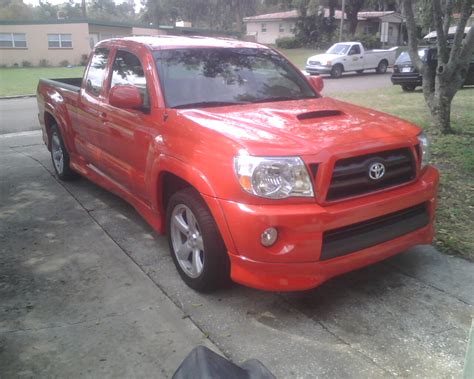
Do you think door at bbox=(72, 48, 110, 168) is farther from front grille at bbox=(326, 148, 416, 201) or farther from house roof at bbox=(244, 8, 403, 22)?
house roof at bbox=(244, 8, 403, 22)

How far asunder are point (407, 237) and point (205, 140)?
61.3 inches

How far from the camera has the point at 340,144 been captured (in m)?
3.17

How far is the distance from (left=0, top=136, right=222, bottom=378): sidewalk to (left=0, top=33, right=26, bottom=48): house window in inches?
1601

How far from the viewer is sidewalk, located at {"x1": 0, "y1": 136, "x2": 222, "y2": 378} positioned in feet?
9.47

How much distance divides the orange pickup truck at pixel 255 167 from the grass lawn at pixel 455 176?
90 cm

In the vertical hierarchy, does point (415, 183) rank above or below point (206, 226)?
above

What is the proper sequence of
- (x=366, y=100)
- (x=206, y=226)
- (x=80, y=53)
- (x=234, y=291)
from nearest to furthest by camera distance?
(x=206, y=226) → (x=234, y=291) → (x=366, y=100) → (x=80, y=53)

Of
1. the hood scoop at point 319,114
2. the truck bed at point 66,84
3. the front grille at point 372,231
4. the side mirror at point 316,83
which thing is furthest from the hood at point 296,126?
the truck bed at point 66,84

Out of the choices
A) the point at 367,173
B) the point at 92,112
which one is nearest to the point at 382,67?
the point at 92,112

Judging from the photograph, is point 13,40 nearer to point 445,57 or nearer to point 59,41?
point 59,41

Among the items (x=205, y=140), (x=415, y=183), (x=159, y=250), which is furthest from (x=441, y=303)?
(x=159, y=250)

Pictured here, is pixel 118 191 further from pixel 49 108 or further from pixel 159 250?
pixel 49 108

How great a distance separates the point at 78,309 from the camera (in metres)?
3.46

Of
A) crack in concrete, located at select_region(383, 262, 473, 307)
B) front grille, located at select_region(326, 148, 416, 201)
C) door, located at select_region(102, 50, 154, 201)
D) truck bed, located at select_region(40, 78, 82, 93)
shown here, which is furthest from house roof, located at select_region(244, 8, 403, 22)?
front grille, located at select_region(326, 148, 416, 201)
